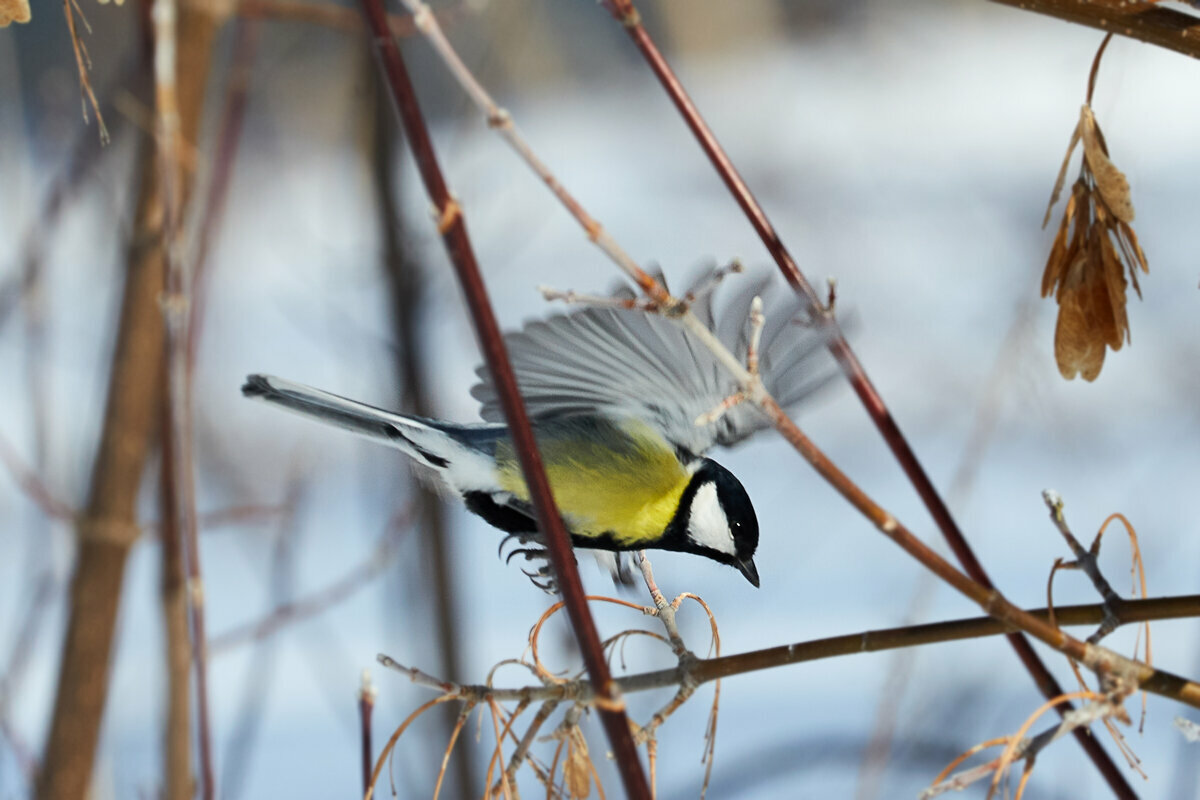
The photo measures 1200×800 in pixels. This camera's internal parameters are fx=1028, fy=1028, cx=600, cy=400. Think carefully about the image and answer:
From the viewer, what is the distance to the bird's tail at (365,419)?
37cm

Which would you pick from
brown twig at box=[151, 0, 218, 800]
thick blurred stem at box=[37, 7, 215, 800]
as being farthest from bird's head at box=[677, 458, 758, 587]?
thick blurred stem at box=[37, 7, 215, 800]

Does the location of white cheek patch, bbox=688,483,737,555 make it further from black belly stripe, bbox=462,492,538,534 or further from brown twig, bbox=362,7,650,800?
brown twig, bbox=362,7,650,800

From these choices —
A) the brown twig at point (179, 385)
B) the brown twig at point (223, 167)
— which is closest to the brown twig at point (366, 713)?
the brown twig at point (179, 385)

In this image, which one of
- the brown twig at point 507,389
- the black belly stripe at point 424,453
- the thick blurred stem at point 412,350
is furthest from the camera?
the thick blurred stem at point 412,350

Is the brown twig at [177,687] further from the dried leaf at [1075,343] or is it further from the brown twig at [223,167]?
the dried leaf at [1075,343]

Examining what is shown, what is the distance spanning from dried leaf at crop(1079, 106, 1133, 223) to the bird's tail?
300 millimetres

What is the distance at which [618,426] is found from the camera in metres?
0.53

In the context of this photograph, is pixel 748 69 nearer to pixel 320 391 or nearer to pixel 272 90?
pixel 272 90

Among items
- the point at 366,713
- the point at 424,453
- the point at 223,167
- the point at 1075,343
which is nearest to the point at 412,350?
the point at 223,167

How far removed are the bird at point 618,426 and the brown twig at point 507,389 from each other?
0.06m

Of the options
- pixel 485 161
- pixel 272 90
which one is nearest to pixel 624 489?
pixel 485 161

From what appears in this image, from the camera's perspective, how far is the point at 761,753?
980 millimetres

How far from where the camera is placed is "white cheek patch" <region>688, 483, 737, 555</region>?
21.5 inches

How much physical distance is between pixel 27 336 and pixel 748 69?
1.71m
